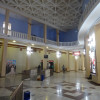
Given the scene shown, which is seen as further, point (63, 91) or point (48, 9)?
point (48, 9)

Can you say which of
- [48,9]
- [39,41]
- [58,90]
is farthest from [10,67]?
[58,90]

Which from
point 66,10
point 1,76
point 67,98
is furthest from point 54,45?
point 67,98

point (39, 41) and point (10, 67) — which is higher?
point (39, 41)

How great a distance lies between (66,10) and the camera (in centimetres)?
1395

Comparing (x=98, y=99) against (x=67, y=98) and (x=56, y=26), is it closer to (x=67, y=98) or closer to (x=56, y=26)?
(x=67, y=98)

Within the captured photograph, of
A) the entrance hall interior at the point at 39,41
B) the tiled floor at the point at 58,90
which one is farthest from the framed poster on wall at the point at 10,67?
the tiled floor at the point at 58,90

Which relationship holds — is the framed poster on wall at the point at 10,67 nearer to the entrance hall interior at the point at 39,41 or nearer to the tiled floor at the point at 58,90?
the entrance hall interior at the point at 39,41

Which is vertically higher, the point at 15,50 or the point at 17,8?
the point at 17,8

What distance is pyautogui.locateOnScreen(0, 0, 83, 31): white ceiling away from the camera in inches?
489

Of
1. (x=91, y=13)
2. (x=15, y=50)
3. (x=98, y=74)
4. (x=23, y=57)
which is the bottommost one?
(x=98, y=74)

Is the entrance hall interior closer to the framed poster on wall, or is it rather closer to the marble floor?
the framed poster on wall

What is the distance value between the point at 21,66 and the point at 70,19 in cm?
1134

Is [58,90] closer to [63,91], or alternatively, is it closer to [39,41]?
[63,91]

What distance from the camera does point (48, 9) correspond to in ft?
45.0
